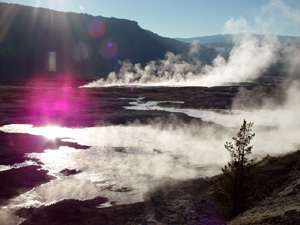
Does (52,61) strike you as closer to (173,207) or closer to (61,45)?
(61,45)

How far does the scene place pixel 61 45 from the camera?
144 m

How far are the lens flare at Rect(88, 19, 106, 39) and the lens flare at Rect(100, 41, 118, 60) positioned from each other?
7219 mm

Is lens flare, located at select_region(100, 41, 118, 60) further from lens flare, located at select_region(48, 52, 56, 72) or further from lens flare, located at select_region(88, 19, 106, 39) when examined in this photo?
lens flare, located at select_region(48, 52, 56, 72)

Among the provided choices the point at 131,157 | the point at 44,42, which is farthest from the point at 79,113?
the point at 44,42

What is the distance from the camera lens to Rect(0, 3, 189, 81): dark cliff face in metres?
130

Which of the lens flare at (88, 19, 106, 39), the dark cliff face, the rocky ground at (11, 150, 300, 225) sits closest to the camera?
the rocky ground at (11, 150, 300, 225)

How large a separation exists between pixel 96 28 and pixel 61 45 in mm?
31490

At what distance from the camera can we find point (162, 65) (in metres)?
151

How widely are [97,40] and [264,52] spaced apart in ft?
305

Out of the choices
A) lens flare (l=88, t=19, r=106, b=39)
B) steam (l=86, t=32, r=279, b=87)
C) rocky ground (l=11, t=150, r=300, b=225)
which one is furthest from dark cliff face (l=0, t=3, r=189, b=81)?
rocky ground (l=11, t=150, r=300, b=225)

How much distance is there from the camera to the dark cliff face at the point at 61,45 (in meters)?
130

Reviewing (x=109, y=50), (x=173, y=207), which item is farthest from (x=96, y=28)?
(x=173, y=207)

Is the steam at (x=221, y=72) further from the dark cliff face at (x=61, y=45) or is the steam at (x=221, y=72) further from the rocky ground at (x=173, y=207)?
the rocky ground at (x=173, y=207)

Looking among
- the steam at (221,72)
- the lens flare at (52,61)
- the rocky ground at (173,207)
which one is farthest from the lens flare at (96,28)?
the rocky ground at (173,207)
